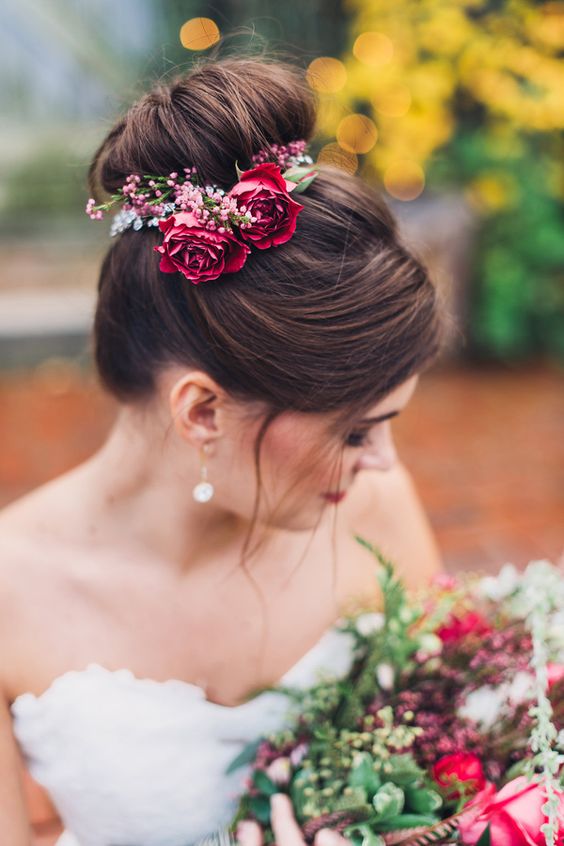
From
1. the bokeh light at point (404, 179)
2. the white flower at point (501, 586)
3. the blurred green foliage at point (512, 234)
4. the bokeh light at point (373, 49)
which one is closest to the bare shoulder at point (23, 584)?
the white flower at point (501, 586)

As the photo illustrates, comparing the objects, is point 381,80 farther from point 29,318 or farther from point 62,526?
point 62,526

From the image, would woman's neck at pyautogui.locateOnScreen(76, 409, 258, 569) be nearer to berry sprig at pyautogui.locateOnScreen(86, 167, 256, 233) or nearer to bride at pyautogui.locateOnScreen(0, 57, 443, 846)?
bride at pyautogui.locateOnScreen(0, 57, 443, 846)

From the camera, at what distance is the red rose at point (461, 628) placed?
148 cm

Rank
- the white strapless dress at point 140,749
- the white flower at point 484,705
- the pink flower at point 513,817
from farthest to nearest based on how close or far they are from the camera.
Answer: the white strapless dress at point 140,749 < the white flower at point 484,705 < the pink flower at point 513,817

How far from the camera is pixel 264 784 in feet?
4.64

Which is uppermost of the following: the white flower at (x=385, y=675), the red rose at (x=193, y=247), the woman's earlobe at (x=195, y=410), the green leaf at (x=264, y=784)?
the red rose at (x=193, y=247)

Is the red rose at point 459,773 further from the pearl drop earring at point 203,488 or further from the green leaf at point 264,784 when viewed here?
the pearl drop earring at point 203,488

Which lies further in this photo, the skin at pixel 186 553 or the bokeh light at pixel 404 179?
the bokeh light at pixel 404 179

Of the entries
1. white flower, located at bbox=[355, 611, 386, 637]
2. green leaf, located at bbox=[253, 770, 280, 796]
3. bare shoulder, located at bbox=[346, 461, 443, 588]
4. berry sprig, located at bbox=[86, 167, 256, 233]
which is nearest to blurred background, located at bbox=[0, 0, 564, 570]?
bare shoulder, located at bbox=[346, 461, 443, 588]

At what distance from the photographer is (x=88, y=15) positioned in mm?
7008

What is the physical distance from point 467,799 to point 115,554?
0.78m

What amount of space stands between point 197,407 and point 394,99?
447cm

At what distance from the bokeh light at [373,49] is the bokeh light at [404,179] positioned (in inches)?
24.7

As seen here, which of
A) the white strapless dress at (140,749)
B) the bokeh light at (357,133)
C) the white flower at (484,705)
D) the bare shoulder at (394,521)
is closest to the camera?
the white flower at (484,705)
